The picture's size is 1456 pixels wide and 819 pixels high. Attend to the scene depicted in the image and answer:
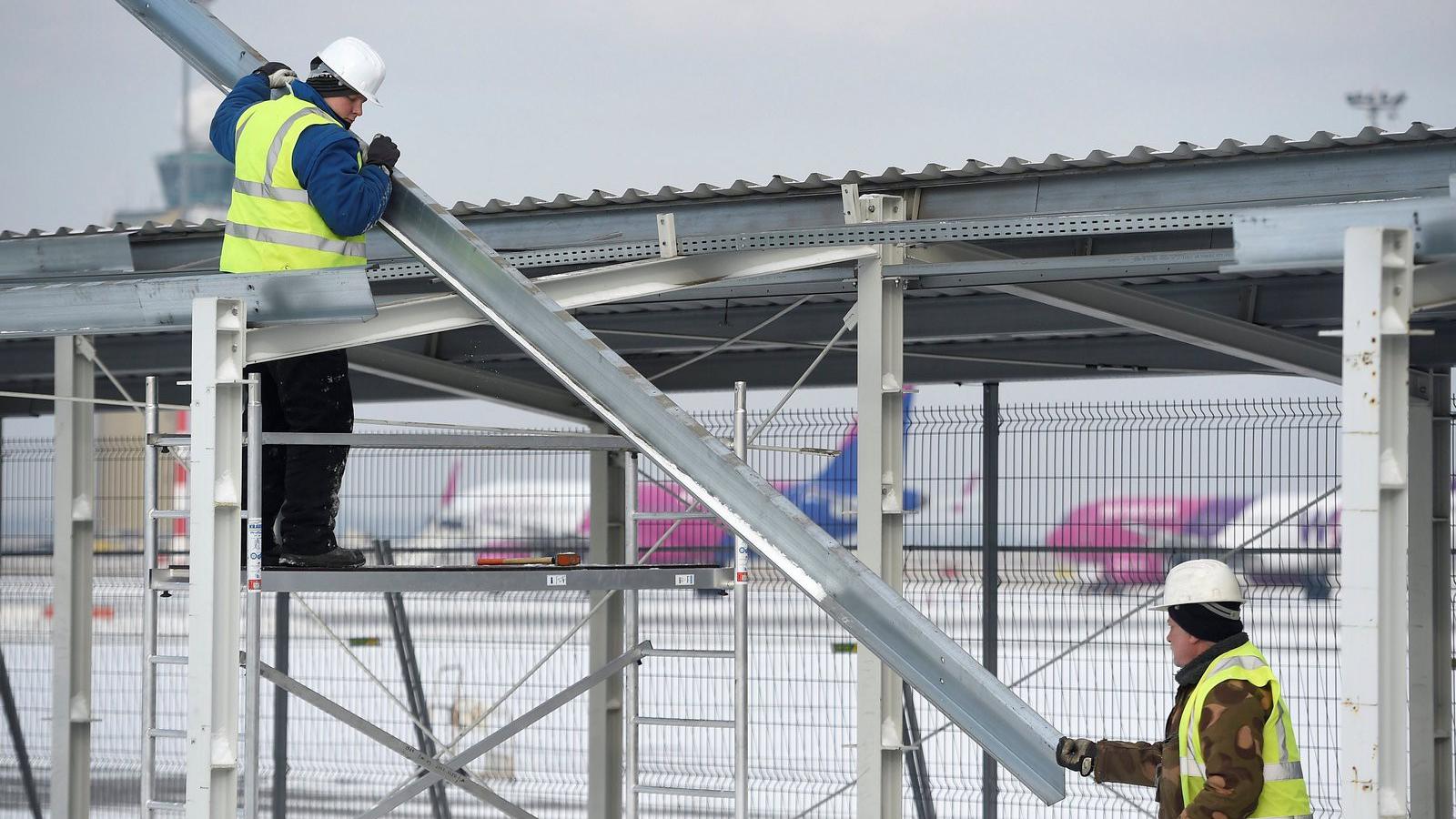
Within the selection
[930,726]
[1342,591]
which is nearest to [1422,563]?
[1342,591]

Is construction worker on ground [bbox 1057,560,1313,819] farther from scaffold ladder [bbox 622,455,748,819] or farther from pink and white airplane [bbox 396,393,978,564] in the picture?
pink and white airplane [bbox 396,393,978,564]

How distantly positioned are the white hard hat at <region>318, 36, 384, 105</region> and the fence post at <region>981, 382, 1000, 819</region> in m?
5.33

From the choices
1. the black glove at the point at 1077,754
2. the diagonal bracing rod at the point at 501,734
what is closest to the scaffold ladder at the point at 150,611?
the diagonal bracing rod at the point at 501,734

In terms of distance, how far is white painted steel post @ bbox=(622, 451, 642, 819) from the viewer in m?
8.29

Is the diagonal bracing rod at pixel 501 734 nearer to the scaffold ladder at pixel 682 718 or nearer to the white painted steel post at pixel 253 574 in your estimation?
the scaffold ladder at pixel 682 718

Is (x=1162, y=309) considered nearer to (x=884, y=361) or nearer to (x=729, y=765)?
(x=884, y=361)

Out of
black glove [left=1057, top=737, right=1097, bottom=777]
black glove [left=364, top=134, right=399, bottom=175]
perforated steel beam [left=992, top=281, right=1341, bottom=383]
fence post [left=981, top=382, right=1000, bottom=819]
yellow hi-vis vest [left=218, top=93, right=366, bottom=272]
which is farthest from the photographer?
fence post [left=981, top=382, right=1000, bottom=819]

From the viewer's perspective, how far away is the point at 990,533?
10344 mm

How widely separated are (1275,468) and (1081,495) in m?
1.33

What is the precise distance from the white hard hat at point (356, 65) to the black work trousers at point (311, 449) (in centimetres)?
137

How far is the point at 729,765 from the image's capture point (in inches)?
627

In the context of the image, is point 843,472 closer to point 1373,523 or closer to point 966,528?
point 966,528

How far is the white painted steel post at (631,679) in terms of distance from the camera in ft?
A: 27.2

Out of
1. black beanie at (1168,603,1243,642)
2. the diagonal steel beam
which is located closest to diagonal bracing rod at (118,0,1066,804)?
black beanie at (1168,603,1243,642)
